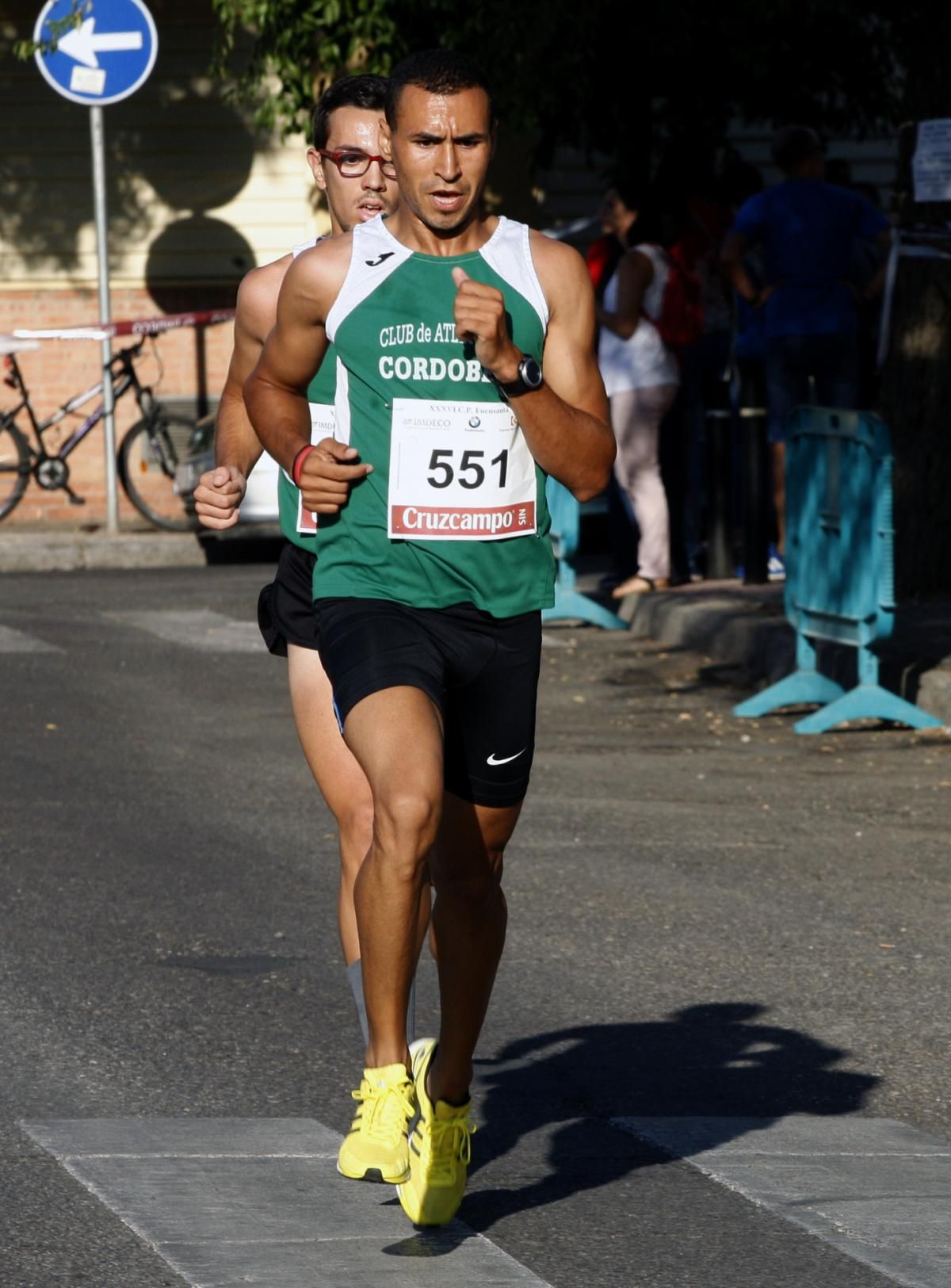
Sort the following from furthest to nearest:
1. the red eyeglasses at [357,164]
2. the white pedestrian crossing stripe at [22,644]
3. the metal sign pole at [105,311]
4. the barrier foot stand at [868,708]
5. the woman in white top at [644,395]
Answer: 1. the metal sign pole at [105,311]
2. the woman in white top at [644,395]
3. the white pedestrian crossing stripe at [22,644]
4. the barrier foot stand at [868,708]
5. the red eyeglasses at [357,164]

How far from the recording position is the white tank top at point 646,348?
540 inches

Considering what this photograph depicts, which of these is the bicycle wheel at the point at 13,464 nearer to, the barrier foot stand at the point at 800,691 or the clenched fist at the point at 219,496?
the barrier foot stand at the point at 800,691

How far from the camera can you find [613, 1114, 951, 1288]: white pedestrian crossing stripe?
14.3 feet

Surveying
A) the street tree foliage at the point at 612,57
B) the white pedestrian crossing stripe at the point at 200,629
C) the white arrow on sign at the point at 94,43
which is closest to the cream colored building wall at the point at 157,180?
the street tree foliage at the point at 612,57

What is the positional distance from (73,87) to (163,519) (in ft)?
9.83

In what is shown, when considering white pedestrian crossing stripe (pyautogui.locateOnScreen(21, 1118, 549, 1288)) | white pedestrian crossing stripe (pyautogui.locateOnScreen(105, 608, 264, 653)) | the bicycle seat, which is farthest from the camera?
the bicycle seat

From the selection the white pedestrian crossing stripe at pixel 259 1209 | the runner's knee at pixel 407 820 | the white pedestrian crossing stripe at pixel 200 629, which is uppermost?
the runner's knee at pixel 407 820

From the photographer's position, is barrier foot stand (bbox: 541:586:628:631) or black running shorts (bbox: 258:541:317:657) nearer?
black running shorts (bbox: 258:541:317:657)

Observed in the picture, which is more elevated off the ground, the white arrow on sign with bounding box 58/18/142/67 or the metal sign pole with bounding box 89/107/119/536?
the white arrow on sign with bounding box 58/18/142/67

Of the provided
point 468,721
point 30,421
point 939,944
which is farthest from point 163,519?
point 468,721

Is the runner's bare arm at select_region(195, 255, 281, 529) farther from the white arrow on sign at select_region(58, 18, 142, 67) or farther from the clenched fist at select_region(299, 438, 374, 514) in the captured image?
the white arrow on sign at select_region(58, 18, 142, 67)

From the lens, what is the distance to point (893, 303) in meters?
12.9

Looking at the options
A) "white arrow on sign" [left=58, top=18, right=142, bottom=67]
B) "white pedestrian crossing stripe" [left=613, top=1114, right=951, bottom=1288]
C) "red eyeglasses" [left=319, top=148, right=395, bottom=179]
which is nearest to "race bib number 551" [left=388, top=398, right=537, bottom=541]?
"red eyeglasses" [left=319, top=148, right=395, bottom=179]

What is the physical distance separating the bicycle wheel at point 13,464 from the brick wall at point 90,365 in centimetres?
52
